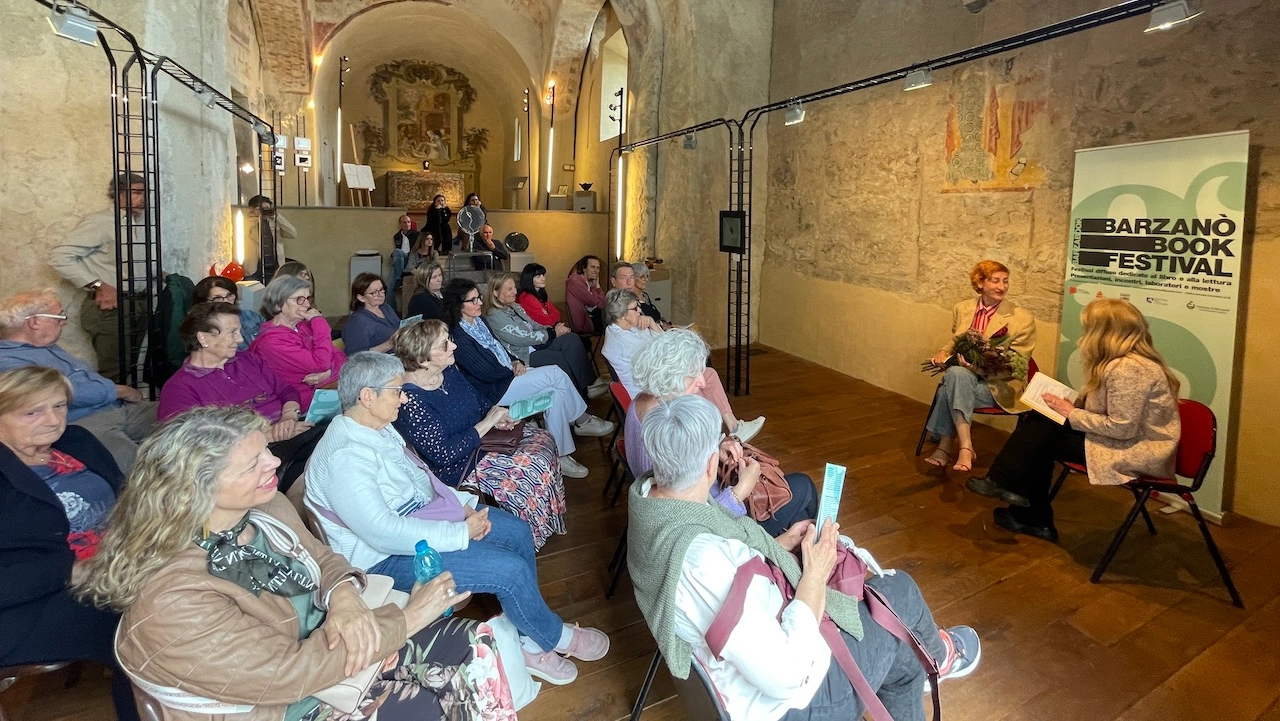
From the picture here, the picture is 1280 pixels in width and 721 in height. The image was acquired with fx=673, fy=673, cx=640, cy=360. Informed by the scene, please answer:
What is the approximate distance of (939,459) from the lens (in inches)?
171

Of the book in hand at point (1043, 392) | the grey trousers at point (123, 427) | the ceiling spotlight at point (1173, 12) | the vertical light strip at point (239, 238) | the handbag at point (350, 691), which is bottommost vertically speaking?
the handbag at point (350, 691)

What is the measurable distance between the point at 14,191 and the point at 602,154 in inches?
332

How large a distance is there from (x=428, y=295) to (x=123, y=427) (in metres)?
2.27

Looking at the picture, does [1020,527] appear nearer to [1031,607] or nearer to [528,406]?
[1031,607]

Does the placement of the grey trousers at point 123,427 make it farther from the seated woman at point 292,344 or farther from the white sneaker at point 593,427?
the white sneaker at point 593,427

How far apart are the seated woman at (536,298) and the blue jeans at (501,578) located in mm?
3669

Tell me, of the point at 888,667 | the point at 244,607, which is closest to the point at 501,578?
the point at 244,607

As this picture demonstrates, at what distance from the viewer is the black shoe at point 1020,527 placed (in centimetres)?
342

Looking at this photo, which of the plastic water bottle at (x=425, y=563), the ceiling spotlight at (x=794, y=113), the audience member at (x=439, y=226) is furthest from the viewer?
the audience member at (x=439, y=226)

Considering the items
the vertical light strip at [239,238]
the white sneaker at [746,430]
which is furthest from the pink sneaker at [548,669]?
the vertical light strip at [239,238]

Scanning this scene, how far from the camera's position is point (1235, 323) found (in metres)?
3.62

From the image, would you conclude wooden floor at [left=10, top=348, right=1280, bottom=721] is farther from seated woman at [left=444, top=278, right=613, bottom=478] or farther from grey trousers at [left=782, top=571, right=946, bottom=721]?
grey trousers at [left=782, top=571, right=946, bottom=721]

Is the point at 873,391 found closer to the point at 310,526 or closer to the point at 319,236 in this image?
→ the point at 310,526

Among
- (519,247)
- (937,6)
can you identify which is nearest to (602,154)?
(519,247)
